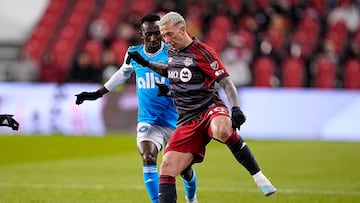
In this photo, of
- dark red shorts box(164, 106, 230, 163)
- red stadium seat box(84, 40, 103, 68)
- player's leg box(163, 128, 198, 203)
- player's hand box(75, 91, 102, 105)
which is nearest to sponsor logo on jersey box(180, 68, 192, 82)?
dark red shorts box(164, 106, 230, 163)

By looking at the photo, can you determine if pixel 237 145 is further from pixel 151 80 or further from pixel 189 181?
pixel 151 80

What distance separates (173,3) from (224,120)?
18.7 metres

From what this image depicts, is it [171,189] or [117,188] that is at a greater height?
[171,189]

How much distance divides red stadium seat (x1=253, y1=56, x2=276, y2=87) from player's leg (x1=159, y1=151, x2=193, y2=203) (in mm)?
14975

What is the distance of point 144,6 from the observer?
27.5 metres

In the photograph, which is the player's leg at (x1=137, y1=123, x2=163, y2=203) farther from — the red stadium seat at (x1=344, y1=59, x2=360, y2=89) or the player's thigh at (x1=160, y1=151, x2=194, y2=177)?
the red stadium seat at (x1=344, y1=59, x2=360, y2=89)

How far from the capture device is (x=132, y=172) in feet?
49.4

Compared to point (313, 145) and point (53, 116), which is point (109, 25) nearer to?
point (53, 116)

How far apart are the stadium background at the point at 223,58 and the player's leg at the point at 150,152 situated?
10.7 m

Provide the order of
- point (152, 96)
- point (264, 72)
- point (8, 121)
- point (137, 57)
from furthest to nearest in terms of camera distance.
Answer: point (264, 72)
point (152, 96)
point (8, 121)
point (137, 57)

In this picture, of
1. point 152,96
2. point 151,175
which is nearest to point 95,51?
point 152,96

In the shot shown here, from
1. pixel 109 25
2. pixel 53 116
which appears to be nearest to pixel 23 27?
pixel 109 25

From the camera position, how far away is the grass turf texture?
11508 mm

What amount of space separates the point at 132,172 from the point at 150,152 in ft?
17.5
